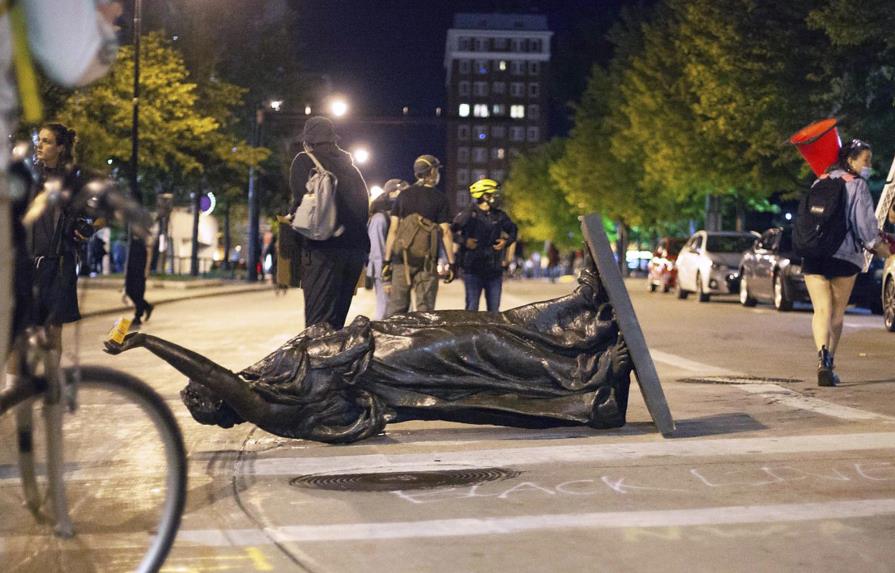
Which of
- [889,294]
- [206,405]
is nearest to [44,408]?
[206,405]

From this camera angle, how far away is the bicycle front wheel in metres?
4.51

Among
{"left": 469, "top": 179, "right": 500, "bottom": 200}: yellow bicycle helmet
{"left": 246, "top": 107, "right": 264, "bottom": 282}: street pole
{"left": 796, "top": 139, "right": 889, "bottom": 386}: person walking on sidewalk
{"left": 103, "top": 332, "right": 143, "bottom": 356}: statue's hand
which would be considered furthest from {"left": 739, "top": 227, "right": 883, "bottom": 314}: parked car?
{"left": 246, "top": 107, "right": 264, "bottom": 282}: street pole

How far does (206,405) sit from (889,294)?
14162 mm

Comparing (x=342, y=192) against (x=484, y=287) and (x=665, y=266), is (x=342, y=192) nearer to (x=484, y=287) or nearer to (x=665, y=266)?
(x=484, y=287)

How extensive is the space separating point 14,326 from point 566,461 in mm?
3764

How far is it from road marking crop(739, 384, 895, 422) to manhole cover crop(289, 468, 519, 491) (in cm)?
309

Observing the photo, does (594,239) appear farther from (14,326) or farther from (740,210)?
(740,210)

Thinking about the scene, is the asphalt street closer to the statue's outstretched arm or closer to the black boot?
the statue's outstretched arm

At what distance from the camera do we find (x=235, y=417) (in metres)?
8.13

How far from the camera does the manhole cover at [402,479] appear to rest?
6.93 m

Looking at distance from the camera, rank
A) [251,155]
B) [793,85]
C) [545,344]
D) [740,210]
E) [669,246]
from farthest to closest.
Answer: [740,210], [251,155], [669,246], [793,85], [545,344]

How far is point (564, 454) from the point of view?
7762 millimetres

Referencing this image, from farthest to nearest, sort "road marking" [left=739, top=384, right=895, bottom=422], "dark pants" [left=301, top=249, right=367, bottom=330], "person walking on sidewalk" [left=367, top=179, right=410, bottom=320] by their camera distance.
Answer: "person walking on sidewalk" [left=367, top=179, right=410, bottom=320] < "dark pants" [left=301, top=249, right=367, bottom=330] < "road marking" [left=739, top=384, right=895, bottom=422]

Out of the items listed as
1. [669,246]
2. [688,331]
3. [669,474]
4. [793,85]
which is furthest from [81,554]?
[669,246]
